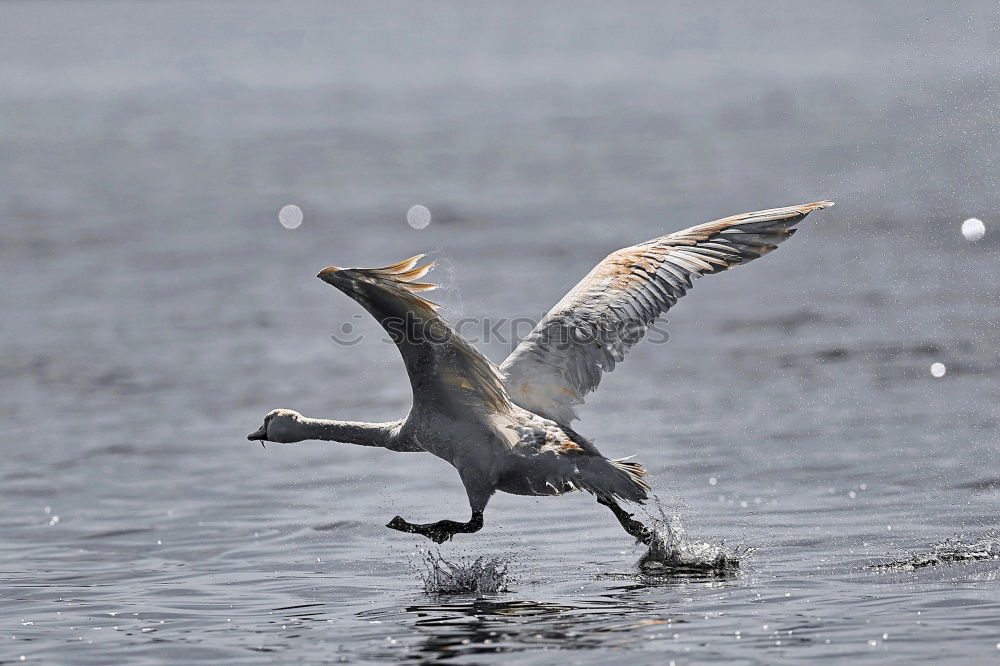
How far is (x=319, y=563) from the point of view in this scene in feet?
37.6

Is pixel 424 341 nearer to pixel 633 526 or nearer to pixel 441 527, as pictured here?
pixel 441 527

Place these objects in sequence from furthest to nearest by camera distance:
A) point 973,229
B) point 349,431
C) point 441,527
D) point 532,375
Answer: 1. point 973,229
2. point 349,431
3. point 532,375
4. point 441,527

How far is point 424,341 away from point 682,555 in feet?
7.88

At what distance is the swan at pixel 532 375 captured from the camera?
10.0 meters

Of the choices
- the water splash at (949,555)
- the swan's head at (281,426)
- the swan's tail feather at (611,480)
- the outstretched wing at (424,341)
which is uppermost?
the outstretched wing at (424,341)

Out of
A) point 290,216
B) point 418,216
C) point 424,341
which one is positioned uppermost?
point 290,216

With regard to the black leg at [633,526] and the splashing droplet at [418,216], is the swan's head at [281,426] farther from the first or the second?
the splashing droplet at [418,216]

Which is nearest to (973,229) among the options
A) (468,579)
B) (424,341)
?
(468,579)

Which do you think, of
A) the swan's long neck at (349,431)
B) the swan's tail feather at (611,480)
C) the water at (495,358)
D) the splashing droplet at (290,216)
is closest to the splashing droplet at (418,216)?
the water at (495,358)

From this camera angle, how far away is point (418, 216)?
102 ft

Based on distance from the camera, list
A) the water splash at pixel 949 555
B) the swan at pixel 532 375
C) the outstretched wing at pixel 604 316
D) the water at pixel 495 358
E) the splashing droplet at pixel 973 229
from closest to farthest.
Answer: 1. the water at pixel 495 358
2. the swan at pixel 532 375
3. the water splash at pixel 949 555
4. the outstretched wing at pixel 604 316
5. the splashing droplet at pixel 973 229

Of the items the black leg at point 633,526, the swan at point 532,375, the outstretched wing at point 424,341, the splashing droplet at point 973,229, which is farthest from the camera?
the splashing droplet at point 973,229

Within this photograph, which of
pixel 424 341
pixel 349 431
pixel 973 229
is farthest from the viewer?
pixel 973 229

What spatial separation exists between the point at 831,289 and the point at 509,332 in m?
5.05
